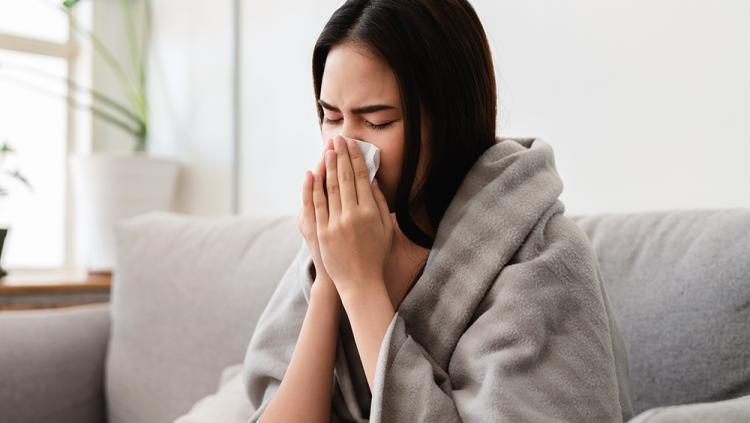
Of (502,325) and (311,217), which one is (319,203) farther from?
(502,325)

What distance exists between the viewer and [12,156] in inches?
106

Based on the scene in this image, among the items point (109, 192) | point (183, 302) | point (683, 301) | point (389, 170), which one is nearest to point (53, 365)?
point (183, 302)

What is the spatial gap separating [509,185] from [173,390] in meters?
0.97

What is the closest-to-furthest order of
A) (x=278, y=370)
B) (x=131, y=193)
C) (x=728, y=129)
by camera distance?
1. (x=278, y=370)
2. (x=728, y=129)
3. (x=131, y=193)

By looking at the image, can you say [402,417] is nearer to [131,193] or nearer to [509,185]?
[509,185]

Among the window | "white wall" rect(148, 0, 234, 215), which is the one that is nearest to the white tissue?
"white wall" rect(148, 0, 234, 215)

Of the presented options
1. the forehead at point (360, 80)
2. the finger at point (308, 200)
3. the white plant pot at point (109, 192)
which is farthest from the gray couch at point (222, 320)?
the white plant pot at point (109, 192)

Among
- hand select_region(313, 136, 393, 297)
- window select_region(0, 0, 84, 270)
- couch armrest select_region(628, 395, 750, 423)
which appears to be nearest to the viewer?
couch armrest select_region(628, 395, 750, 423)

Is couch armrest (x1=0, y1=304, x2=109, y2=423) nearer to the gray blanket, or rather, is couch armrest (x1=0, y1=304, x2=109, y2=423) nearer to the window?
the gray blanket

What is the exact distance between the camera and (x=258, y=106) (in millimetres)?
2301

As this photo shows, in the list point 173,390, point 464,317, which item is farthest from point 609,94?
point 173,390

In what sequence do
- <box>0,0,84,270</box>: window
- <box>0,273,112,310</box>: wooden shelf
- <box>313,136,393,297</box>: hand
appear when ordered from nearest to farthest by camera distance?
1. <box>313,136,393,297</box>: hand
2. <box>0,273,112,310</box>: wooden shelf
3. <box>0,0,84,270</box>: window

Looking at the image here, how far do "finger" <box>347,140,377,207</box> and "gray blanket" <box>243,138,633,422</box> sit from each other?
11 cm

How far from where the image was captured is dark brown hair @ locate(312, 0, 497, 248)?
35.8 inches
